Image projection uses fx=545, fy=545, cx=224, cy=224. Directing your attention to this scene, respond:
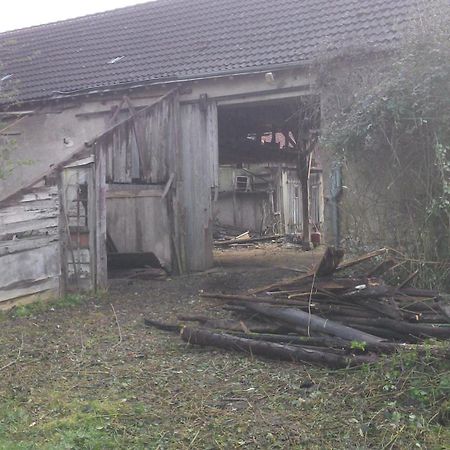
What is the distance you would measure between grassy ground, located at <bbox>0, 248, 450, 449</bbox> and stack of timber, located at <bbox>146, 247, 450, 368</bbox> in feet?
0.59

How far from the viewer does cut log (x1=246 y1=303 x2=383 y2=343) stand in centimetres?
555

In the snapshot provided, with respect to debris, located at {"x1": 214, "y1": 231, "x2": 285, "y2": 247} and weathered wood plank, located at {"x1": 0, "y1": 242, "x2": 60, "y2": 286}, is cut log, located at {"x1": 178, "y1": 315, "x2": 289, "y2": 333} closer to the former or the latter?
weathered wood plank, located at {"x1": 0, "y1": 242, "x2": 60, "y2": 286}

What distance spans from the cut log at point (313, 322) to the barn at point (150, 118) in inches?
161

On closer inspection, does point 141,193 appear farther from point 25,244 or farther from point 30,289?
point 30,289

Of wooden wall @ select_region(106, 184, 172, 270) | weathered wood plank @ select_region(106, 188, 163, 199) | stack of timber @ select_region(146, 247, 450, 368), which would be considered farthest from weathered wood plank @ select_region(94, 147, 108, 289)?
stack of timber @ select_region(146, 247, 450, 368)

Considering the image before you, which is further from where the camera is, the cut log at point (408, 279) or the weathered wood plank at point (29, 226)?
the weathered wood plank at point (29, 226)

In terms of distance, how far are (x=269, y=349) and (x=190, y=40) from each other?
412 inches

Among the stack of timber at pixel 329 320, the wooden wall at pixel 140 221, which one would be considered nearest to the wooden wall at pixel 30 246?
the wooden wall at pixel 140 221

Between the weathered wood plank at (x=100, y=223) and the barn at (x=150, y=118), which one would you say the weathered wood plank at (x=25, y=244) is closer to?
the barn at (x=150, y=118)

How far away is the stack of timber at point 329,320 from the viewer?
541cm

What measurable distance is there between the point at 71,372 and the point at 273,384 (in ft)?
7.28

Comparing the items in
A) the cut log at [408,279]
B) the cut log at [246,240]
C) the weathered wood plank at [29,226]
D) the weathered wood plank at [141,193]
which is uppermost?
the weathered wood plank at [141,193]

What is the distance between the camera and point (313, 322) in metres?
5.91

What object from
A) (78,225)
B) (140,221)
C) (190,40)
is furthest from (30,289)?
Result: (190,40)
